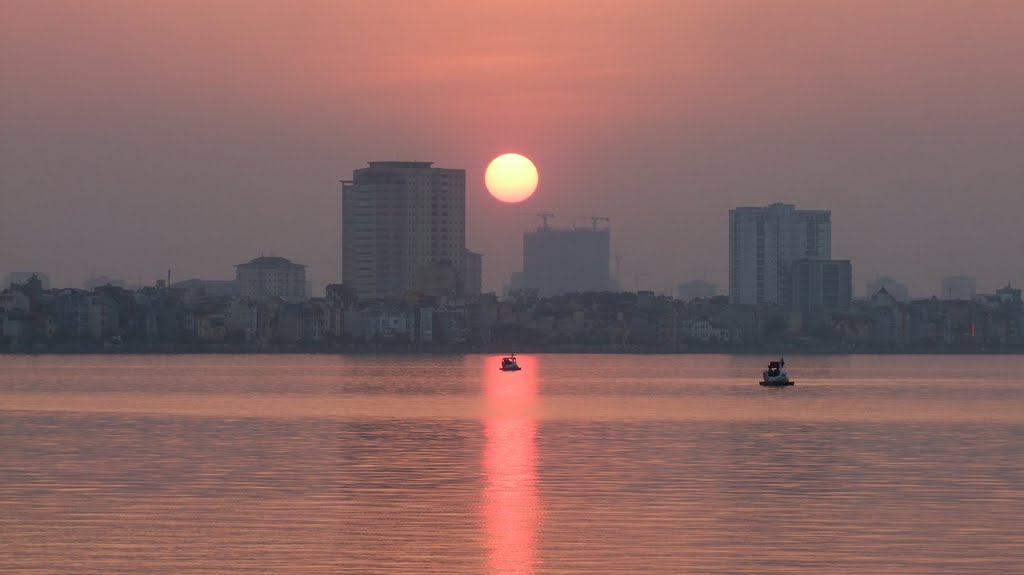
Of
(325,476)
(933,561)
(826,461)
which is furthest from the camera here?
(826,461)

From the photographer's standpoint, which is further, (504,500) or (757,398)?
(757,398)

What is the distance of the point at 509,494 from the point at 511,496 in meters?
0.75

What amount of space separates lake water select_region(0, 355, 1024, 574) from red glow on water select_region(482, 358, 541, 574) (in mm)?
142

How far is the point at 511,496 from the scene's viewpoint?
61312 mm

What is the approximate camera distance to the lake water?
4591 cm

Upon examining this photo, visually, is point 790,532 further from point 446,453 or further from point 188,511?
point 446,453

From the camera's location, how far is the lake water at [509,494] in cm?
4591

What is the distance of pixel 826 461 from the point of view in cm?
7869

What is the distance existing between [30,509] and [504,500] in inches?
559

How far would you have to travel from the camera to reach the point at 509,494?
2443 inches

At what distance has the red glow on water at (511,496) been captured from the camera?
46.3m

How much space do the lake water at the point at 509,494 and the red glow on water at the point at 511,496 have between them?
14cm

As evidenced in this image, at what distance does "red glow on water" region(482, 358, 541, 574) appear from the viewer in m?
46.3

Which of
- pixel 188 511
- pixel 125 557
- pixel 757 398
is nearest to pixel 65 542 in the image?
pixel 125 557
